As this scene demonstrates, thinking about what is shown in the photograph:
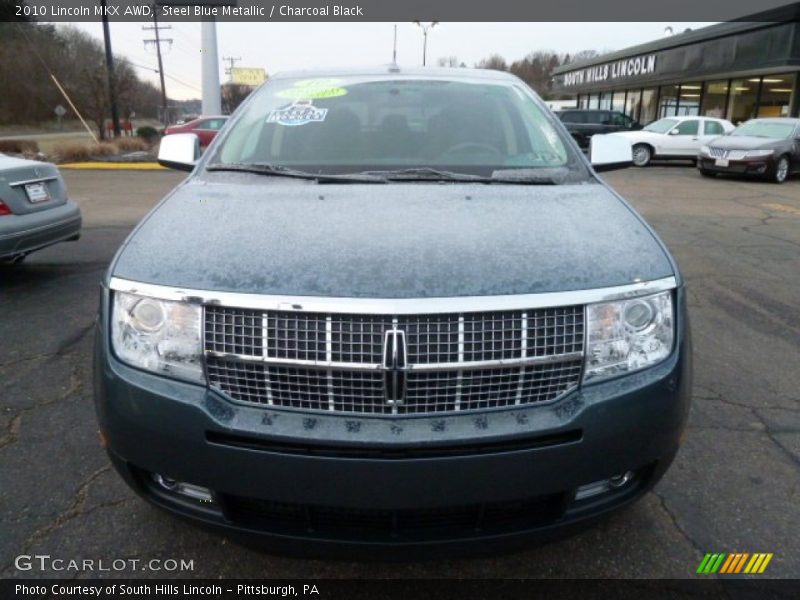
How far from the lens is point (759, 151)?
578 inches

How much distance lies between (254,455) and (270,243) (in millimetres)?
655

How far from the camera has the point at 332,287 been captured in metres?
1.74

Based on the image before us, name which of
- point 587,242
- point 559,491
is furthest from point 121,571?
point 587,242

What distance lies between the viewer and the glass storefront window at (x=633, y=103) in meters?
32.9

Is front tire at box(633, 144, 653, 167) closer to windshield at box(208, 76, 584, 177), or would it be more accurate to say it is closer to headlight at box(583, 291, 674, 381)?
windshield at box(208, 76, 584, 177)

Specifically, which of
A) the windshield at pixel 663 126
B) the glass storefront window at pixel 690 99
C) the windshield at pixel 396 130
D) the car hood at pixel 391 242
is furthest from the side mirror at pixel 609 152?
the glass storefront window at pixel 690 99

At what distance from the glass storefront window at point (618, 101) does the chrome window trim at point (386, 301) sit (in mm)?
36826

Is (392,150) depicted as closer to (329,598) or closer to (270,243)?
Result: (270,243)

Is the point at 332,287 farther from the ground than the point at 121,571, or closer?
farther from the ground

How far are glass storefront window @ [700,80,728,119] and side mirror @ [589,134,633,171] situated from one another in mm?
26317

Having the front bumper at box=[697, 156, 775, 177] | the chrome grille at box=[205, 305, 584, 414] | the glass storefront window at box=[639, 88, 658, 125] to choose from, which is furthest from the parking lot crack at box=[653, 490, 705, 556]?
the glass storefront window at box=[639, 88, 658, 125]

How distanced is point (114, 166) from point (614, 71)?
86.6 feet

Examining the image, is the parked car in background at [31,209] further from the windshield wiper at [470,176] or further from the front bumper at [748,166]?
the front bumper at [748,166]

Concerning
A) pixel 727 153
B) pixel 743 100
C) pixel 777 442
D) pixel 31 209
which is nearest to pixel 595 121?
pixel 743 100
